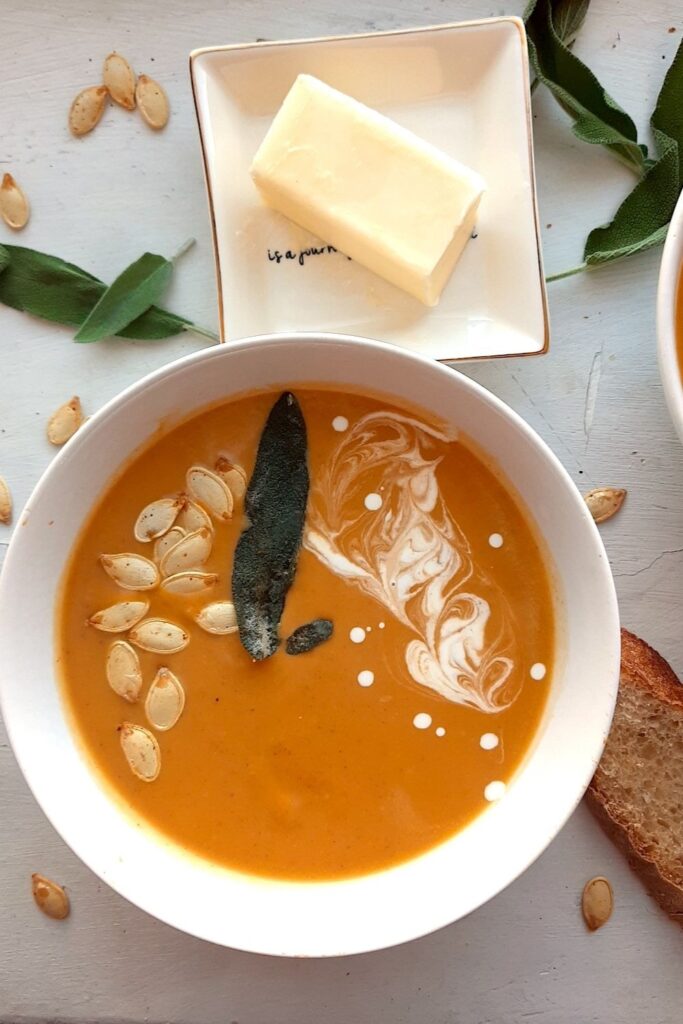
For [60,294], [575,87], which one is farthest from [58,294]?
[575,87]

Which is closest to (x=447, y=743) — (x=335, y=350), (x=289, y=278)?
(x=335, y=350)

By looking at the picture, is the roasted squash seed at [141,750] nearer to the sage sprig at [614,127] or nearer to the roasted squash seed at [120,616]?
the roasted squash seed at [120,616]

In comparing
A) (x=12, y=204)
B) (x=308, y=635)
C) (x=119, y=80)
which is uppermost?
(x=119, y=80)

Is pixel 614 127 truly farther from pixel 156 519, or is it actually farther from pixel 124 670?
pixel 124 670

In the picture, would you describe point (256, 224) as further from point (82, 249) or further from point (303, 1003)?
point (303, 1003)

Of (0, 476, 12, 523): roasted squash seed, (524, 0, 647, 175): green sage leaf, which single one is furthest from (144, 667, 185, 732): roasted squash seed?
(524, 0, 647, 175): green sage leaf
